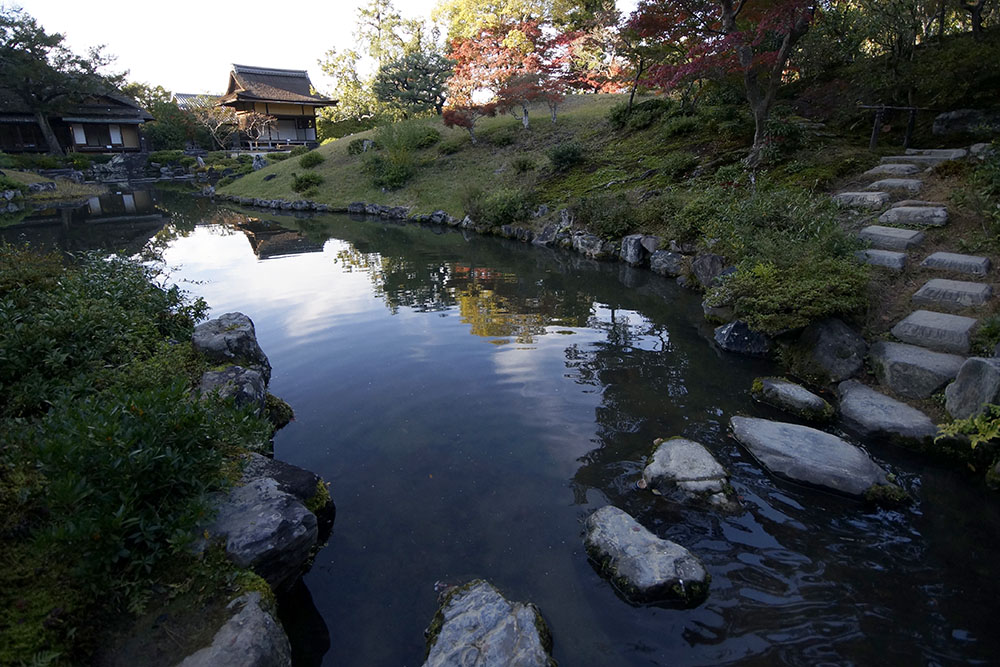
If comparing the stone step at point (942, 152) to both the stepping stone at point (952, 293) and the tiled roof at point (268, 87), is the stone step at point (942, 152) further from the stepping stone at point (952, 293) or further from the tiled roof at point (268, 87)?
the tiled roof at point (268, 87)

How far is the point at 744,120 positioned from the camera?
16.2 metres

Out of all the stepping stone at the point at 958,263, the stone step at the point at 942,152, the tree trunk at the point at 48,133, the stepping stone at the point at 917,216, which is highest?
the tree trunk at the point at 48,133

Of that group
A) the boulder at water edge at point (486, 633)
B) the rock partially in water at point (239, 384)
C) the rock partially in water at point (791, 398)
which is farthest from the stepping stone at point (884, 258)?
the rock partially in water at point (239, 384)

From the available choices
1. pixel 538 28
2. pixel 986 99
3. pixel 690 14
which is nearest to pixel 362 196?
pixel 538 28

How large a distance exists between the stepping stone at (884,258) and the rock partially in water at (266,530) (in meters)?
7.99

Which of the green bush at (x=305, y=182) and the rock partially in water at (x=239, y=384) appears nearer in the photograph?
the rock partially in water at (x=239, y=384)

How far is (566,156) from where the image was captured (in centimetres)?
1945

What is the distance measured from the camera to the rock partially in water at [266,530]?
10.4ft

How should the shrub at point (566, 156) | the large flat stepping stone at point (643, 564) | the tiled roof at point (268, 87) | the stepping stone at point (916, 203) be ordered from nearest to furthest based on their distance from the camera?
the large flat stepping stone at point (643, 564), the stepping stone at point (916, 203), the shrub at point (566, 156), the tiled roof at point (268, 87)

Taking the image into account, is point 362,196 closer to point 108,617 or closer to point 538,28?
point 538,28

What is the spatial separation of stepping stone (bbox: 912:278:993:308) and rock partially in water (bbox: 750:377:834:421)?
2.20 meters

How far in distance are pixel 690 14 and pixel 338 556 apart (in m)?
15.6

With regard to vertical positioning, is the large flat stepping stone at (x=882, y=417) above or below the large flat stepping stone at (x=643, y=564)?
above

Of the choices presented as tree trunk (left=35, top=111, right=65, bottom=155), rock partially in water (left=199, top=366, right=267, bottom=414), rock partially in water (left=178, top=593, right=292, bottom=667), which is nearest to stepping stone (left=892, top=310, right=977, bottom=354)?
rock partially in water (left=178, top=593, right=292, bottom=667)
